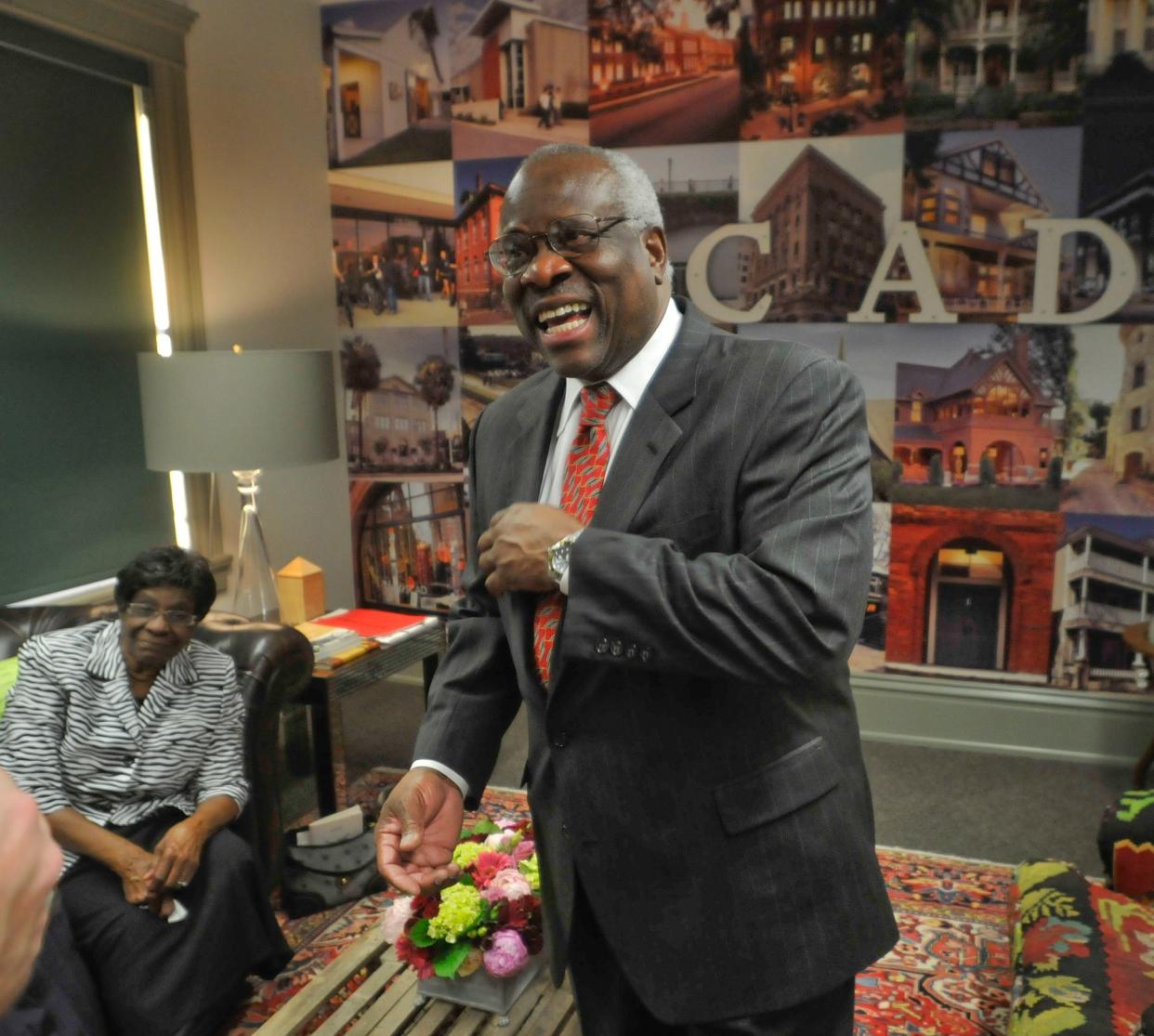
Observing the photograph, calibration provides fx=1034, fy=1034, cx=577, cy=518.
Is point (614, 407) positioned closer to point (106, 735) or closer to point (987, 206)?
point (106, 735)

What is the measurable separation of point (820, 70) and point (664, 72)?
55 cm

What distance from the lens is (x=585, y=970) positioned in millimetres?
1301

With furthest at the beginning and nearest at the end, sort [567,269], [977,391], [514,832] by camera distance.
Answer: [977,391]
[514,832]
[567,269]

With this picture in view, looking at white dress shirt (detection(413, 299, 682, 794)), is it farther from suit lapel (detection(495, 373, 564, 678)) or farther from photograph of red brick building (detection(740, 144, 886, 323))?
photograph of red brick building (detection(740, 144, 886, 323))

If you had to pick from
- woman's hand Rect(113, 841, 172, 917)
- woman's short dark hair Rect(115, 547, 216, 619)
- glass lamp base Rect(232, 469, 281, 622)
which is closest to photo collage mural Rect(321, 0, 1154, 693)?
glass lamp base Rect(232, 469, 281, 622)

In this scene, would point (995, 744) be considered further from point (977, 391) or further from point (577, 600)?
point (577, 600)

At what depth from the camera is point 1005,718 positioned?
12.3 feet

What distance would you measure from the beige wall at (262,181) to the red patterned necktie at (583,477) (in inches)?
127

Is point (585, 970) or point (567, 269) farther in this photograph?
point (585, 970)

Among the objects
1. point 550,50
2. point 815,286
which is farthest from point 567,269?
point 550,50

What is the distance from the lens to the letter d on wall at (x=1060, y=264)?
3.40m

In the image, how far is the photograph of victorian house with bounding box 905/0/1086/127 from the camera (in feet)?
11.1

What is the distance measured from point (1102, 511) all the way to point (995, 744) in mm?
924

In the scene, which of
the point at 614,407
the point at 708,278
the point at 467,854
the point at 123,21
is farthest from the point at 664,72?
the point at 614,407
